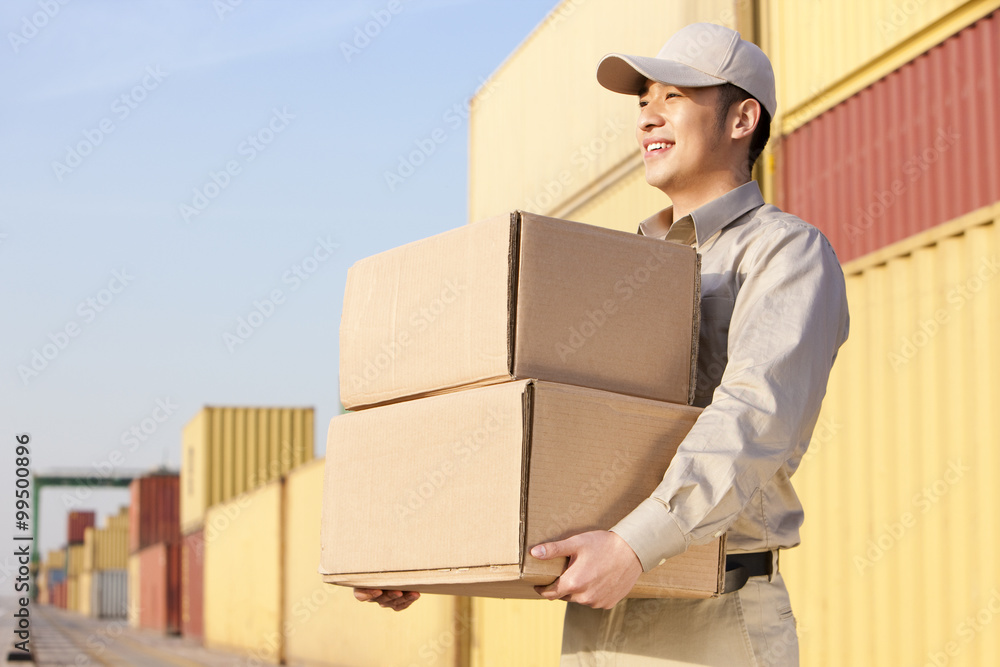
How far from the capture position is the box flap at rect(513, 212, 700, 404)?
1.76 meters

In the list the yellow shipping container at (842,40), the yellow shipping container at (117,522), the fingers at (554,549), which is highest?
the yellow shipping container at (842,40)

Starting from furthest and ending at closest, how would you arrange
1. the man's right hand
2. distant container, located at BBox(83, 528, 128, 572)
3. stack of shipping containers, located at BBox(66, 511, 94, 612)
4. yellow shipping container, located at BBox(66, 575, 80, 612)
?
stack of shipping containers, located at BBox(66, 511, 94, 612), yellow shipping container, located at BBox(66, 575, 80, 612), distant container, located at BBox(83, 528, 128, 572), the man's right hand

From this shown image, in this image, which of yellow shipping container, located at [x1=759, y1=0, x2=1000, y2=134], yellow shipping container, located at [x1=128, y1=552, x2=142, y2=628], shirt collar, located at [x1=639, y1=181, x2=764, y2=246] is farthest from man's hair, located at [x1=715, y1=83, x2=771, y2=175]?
yellow shipping container, located at [x1=128, y1=552, x2=142, y2=628]

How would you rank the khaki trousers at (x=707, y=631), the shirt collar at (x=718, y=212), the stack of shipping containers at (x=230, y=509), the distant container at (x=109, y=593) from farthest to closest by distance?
the distant container at (x=109, y=593), the stack of shipping containers at (x=230, y=509), the shirt collar at (x=718, y=212), the khaki trousers at (x=707, y=631)

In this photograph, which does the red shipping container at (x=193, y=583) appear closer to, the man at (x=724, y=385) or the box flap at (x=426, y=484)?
the box flap at (x=426, y=484)

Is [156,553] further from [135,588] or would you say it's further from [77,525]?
[77,525]

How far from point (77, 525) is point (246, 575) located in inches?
2417

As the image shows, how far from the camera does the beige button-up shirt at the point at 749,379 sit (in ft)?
5.57

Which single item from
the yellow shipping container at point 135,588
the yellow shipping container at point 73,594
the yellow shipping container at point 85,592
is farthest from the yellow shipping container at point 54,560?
the yellow shipping container at point 135,588

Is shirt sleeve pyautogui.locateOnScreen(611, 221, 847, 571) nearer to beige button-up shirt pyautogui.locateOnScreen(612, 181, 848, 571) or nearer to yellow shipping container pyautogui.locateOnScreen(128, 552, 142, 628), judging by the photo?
beige button-up shirt pyautogui.locateOnScreen(612, 181, 848, 571)

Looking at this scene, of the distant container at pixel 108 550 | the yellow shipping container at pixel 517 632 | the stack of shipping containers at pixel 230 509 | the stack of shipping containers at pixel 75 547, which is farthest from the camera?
the stack of shipping containers at pixel 75 547

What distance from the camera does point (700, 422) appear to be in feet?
5.80

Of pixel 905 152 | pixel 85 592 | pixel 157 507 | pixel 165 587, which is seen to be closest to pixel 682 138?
pixel 905 152

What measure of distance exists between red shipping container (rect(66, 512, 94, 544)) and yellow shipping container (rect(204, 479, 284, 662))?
182 ft
